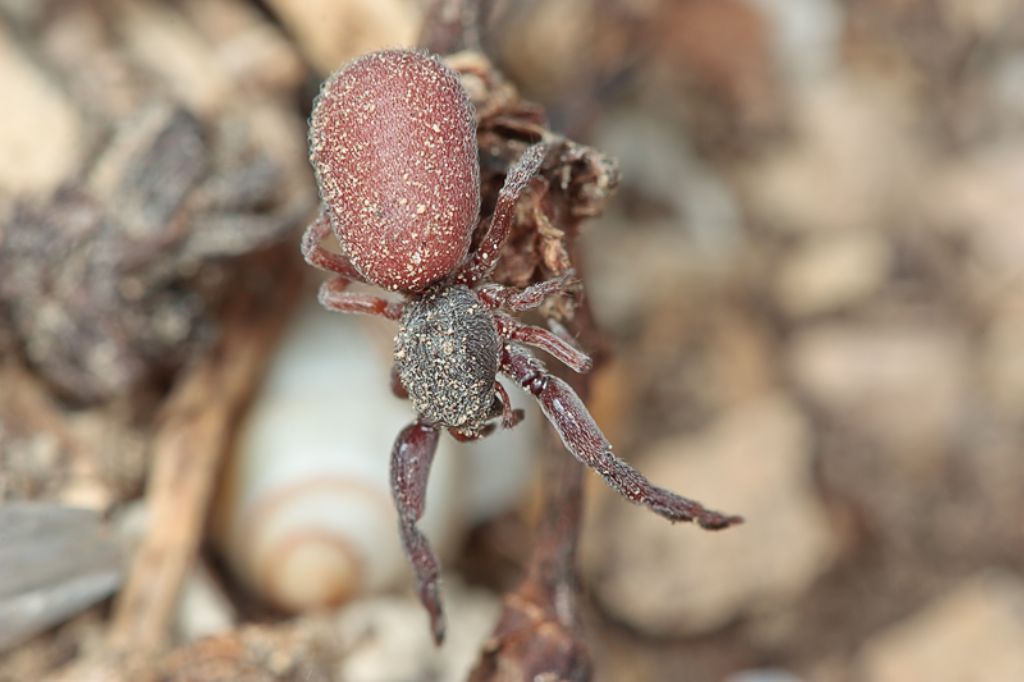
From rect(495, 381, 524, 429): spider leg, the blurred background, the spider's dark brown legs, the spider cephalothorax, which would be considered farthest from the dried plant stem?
rect(495, 381, 524, 429): spider leg

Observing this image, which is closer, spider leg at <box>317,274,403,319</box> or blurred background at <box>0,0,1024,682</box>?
spider leg at <box>317,274,403,319</box>

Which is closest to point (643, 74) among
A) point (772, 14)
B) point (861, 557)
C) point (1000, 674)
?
point (772, 14)

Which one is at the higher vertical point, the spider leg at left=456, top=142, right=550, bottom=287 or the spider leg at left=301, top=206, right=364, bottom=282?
the spider leg at left=456, top=142, right=550, bottom=287

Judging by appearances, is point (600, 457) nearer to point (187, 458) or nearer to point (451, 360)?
point (451, 360)

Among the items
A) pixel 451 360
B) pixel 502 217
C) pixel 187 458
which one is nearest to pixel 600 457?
pixel 451 360

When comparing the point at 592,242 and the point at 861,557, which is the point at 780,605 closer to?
the point at 861,557

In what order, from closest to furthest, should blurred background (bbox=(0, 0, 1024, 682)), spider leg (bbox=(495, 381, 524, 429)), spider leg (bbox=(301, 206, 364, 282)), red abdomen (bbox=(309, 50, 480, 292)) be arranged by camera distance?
red abdomen (bbox=(309, 50, 480, 292)), spider leg (bbox=(495, 381, 524, 429)), spider leg (bbox=(301, 206, 364, 282)), blurred background (bbox=(0, 0, 1024, 682))

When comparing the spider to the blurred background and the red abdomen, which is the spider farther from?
the blurred background

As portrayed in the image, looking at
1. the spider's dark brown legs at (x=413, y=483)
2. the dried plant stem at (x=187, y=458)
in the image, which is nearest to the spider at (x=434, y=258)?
the spider's dark brown legs at (x=413, y=483)

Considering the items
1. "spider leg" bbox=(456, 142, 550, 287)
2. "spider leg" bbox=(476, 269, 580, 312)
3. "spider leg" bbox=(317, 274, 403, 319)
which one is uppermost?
"spider leg" bbox=(456, 142, 550, 287)
